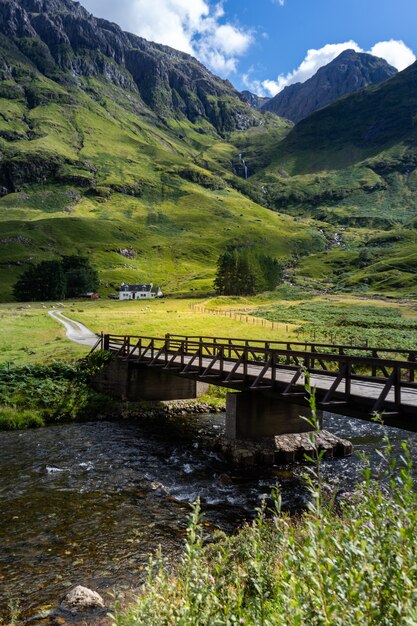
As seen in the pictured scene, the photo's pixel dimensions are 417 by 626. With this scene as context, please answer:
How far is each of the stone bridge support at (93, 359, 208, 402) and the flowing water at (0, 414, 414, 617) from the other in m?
7.24

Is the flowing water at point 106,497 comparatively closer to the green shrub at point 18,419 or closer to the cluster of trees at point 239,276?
the green shrub at point 18,419

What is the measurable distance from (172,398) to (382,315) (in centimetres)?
6162

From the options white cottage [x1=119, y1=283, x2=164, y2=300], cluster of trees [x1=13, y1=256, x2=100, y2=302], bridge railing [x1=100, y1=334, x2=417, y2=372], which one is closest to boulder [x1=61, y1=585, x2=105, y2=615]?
bridge railing [x1=100, y1=334, x2=417, y2=372]

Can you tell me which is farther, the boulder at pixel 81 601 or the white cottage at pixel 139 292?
the white cottage at pixel 139 292

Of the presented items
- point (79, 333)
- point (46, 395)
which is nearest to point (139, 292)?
point (79, 333)

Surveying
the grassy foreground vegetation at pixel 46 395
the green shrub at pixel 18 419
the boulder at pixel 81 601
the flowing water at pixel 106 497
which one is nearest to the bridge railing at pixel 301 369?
the flowing water at pixel 106 497

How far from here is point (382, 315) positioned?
85.3 metres

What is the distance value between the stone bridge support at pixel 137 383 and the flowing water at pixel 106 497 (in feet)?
23.7

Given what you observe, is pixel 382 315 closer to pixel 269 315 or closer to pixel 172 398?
pixel 269 315

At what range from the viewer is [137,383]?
36625 millimetres

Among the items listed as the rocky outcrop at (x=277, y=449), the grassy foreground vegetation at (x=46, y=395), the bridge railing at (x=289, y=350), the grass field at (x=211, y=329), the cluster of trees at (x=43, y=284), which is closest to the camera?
the bridge railing at (x=289, y=350)

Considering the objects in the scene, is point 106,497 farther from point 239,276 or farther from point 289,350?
point 239,276

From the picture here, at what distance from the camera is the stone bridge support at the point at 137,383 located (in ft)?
119

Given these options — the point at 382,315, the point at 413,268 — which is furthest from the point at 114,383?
the point at 413,268
